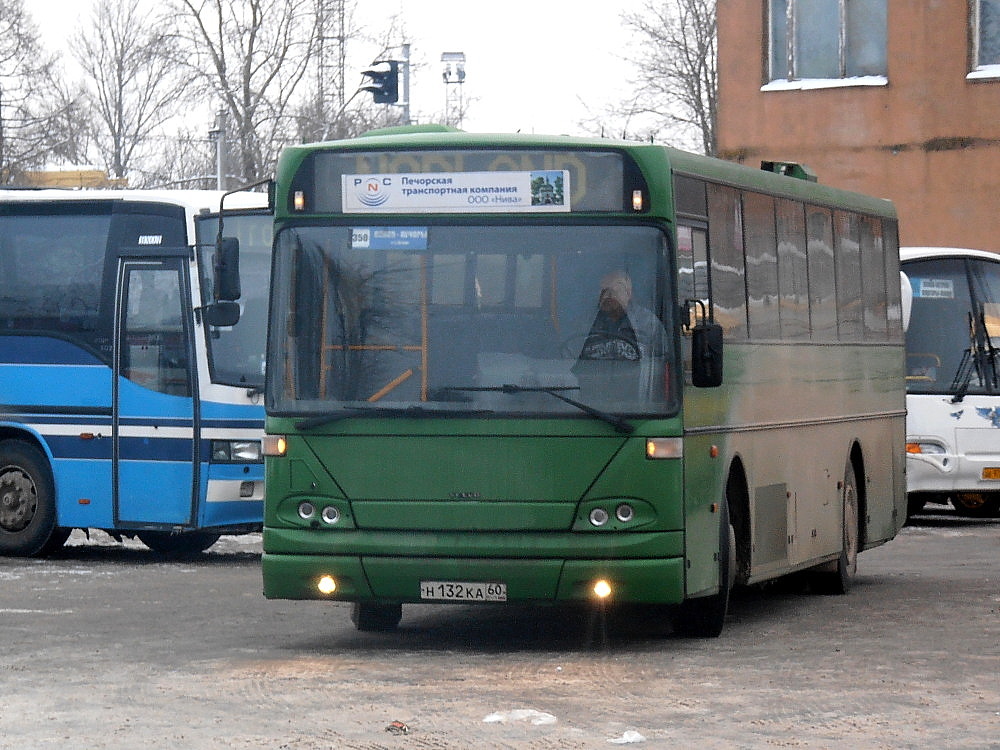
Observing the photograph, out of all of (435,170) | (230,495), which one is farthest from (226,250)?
(230,495)

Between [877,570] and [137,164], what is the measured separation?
56.2 metres

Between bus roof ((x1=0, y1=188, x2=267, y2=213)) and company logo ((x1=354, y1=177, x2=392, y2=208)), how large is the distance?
242 inches

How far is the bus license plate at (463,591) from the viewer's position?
37.9ft

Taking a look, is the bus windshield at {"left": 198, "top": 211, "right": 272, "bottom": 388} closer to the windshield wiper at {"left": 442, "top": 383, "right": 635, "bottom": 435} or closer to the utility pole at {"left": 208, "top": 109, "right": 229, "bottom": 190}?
the windshield wiper at {"left": 442, "top": 383, "right": 635, "bottom": 435}

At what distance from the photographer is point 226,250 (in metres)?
13.0

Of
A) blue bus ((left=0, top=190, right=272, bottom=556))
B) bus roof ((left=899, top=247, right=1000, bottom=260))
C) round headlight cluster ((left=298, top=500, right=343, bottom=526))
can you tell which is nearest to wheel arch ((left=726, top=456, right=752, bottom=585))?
round headlight cluster ((left=298, top=500, right=343, bottom=526))

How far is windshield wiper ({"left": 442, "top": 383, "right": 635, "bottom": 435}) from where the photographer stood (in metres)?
11.5

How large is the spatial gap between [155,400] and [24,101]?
45.3 meters

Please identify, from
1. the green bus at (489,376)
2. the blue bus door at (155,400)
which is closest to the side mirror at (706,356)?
the green bus at (489,376)

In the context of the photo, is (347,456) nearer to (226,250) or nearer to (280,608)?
(226,250)

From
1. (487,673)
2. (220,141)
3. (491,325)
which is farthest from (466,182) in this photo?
(220,141)

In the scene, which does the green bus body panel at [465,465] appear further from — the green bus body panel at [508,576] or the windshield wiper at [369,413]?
the green bus body panel at [508,576]

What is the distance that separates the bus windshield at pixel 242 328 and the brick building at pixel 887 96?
19.6 meters

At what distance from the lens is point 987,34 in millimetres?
35500
